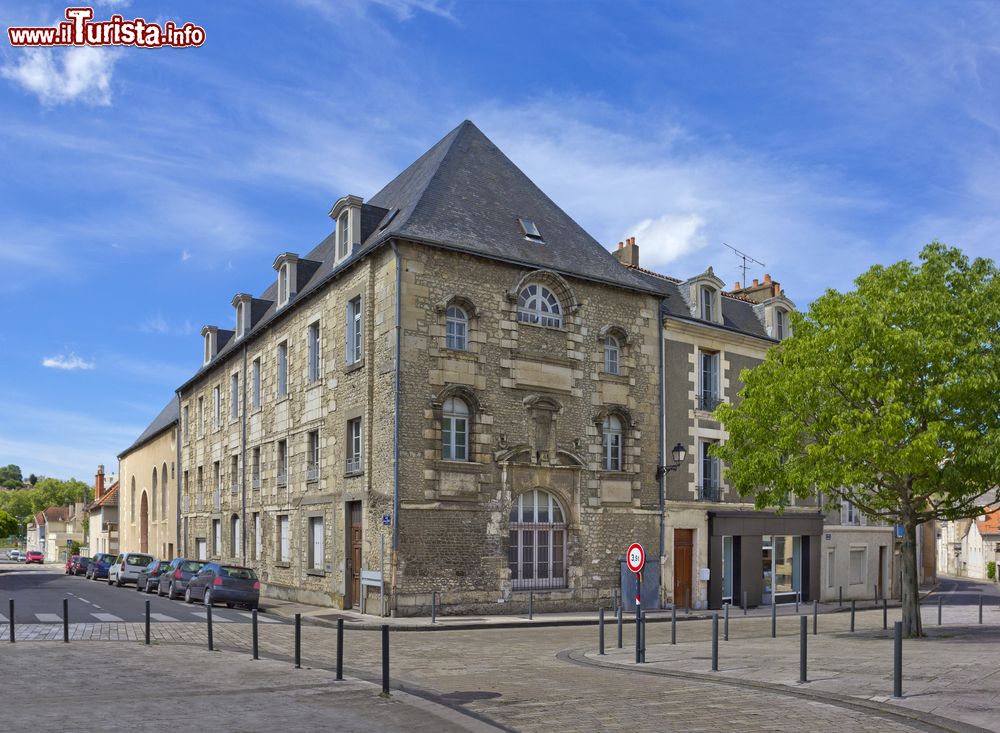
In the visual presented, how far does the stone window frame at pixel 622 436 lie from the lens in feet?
85.7

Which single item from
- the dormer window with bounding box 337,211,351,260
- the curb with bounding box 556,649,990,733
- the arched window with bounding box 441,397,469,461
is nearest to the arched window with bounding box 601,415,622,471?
the arched window with bounding box 441,397,469,461

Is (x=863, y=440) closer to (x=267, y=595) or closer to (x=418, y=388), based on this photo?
→ (x=418, y=388)

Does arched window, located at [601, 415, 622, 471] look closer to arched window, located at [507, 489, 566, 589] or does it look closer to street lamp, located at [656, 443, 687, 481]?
street lamp, located at [656, 443, 687, 481]

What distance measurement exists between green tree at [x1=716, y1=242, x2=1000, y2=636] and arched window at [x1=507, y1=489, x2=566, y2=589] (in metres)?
6.76

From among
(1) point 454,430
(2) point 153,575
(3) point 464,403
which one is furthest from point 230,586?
(2) point 153,575

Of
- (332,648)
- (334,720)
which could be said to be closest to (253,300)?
(332,648)

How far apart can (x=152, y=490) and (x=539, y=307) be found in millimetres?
33690

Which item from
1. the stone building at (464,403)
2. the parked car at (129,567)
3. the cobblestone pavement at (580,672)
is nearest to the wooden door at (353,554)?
the stone building at (464,403)

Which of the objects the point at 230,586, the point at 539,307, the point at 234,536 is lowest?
the point at 230,586

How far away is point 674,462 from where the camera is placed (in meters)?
27.7

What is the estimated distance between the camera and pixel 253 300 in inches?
1412

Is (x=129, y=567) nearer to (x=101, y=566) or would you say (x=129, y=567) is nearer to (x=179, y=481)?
(x=101, y=566)

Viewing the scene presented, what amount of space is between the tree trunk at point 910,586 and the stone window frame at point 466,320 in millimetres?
10356

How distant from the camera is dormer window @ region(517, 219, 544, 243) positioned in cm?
2611
